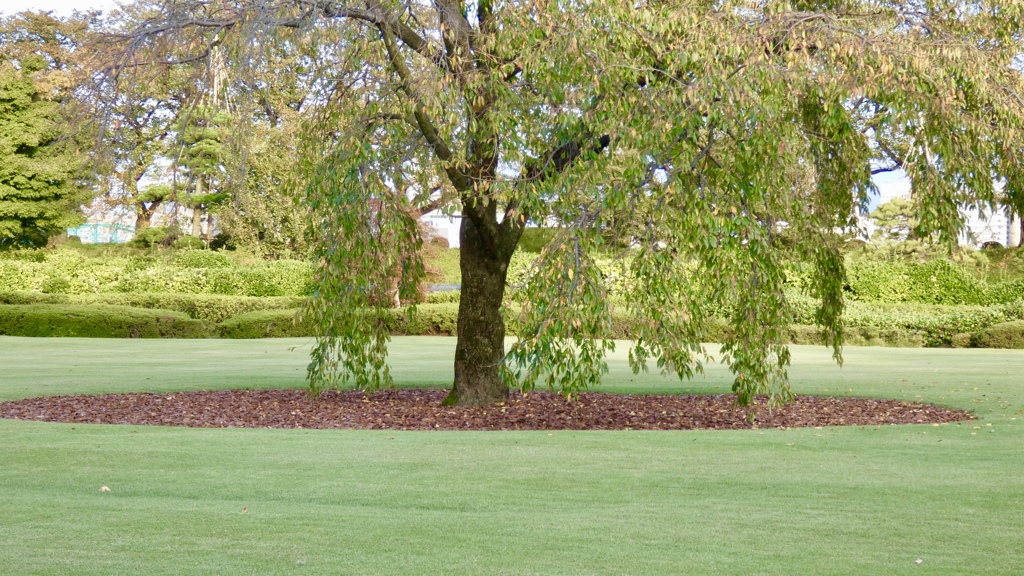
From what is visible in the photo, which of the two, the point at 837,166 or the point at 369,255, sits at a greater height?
the point at 837,166

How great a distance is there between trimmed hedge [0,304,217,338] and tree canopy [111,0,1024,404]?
1372 cm

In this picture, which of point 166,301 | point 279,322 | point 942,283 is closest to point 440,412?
point 279,322

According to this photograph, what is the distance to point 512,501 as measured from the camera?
535cm

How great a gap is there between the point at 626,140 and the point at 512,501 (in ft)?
10.8

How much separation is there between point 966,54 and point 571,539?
500 cm

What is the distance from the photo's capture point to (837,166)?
9.78 meters

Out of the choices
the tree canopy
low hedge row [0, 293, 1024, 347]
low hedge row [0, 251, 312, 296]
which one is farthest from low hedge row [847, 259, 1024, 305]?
the tree canopy

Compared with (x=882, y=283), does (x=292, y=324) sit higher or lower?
lower

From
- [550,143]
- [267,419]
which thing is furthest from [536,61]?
[267,419]

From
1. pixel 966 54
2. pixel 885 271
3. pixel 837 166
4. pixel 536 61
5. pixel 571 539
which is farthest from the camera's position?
pixel 885 271

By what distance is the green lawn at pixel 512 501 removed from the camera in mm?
4109

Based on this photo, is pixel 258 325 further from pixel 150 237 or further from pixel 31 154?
pixel 31 154

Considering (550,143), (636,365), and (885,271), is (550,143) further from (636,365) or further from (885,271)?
(885,271)

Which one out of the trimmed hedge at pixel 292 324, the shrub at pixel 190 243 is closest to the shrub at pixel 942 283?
the trimmed hedge at pixel 292 324
